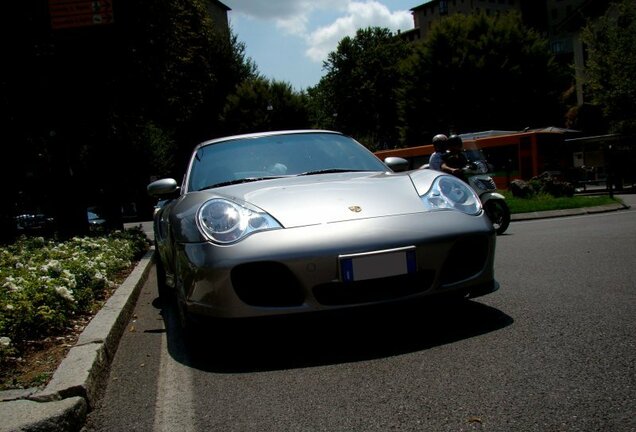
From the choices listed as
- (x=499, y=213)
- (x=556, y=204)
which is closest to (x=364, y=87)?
(x=556, y=204)

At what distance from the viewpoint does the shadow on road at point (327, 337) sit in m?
3.23

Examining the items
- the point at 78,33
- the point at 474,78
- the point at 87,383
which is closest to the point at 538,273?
the point at 87,383

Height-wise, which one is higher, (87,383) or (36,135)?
(36,135)

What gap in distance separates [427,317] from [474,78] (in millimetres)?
36164

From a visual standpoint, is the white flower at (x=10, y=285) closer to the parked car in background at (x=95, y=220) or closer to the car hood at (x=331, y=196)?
the car hood at (x=331, y=196)

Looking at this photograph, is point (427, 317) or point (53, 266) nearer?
point (427, 317)

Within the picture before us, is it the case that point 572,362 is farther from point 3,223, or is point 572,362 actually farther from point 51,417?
point 3,223

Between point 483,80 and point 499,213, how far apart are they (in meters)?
30.1

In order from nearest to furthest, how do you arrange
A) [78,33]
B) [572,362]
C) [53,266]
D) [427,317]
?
[572,362]
[427,317]
[53,266]
[78,33]

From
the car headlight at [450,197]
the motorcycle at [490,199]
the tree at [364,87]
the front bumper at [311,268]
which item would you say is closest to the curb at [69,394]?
the front bumper at [311,268]

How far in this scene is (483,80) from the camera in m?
38.0

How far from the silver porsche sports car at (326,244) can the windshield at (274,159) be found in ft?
1.22

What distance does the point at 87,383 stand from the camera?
2.83 meters

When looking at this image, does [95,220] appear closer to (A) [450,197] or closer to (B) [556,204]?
(B) [556,204]
